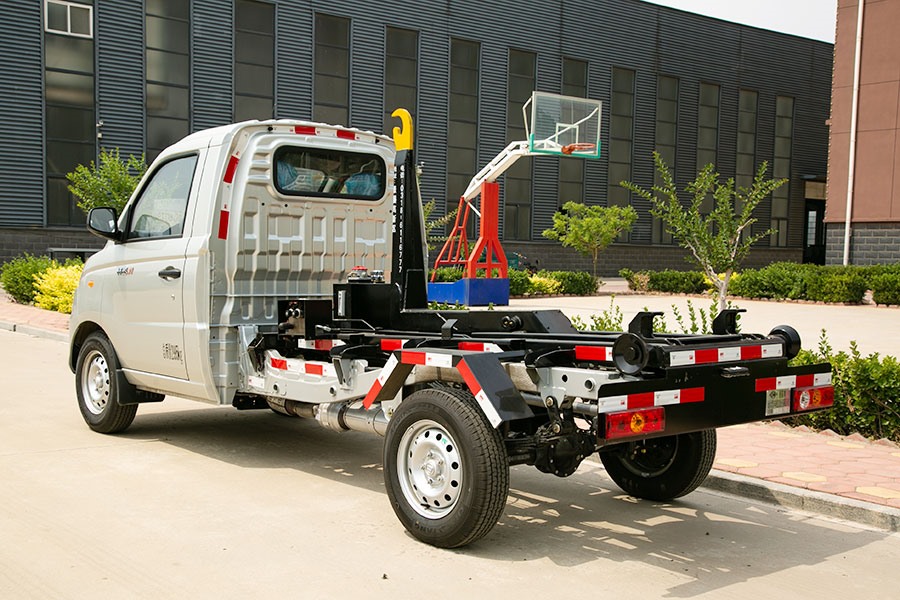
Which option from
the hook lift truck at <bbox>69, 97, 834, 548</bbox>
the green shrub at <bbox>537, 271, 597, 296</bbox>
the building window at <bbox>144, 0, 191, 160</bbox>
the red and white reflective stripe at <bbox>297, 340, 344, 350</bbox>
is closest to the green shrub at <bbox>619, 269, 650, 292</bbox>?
the green shrub at <bbox>537, 271, 597, 296</bbox>

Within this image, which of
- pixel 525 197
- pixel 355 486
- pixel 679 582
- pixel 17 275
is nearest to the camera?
pixel 679 582

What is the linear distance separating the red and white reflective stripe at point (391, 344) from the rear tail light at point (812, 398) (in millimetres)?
2303

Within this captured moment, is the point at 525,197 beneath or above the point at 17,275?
above

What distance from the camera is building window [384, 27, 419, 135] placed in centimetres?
3919

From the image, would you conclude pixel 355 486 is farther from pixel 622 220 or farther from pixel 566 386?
pixel 622 220

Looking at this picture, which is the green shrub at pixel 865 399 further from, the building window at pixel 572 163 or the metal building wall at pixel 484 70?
the building window at pixel 572 163

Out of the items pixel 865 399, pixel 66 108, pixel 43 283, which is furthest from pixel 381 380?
pixel 66 108

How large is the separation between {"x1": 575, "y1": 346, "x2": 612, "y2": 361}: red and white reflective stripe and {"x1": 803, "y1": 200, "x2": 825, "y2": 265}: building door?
176ft

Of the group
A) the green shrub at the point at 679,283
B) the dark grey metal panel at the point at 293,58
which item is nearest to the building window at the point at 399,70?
the dark grey metal panel at the point at 293,58

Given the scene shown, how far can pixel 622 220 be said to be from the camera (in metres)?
36.3

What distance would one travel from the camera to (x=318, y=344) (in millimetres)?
6656

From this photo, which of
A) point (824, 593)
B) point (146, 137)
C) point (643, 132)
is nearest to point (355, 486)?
point (824, 593)

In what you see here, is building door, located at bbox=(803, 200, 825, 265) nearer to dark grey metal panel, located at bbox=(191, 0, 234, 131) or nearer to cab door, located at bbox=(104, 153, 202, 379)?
dark grey metal panel, located at bbox=(191, 0, 234, 131)

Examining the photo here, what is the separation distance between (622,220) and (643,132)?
12.4 m
